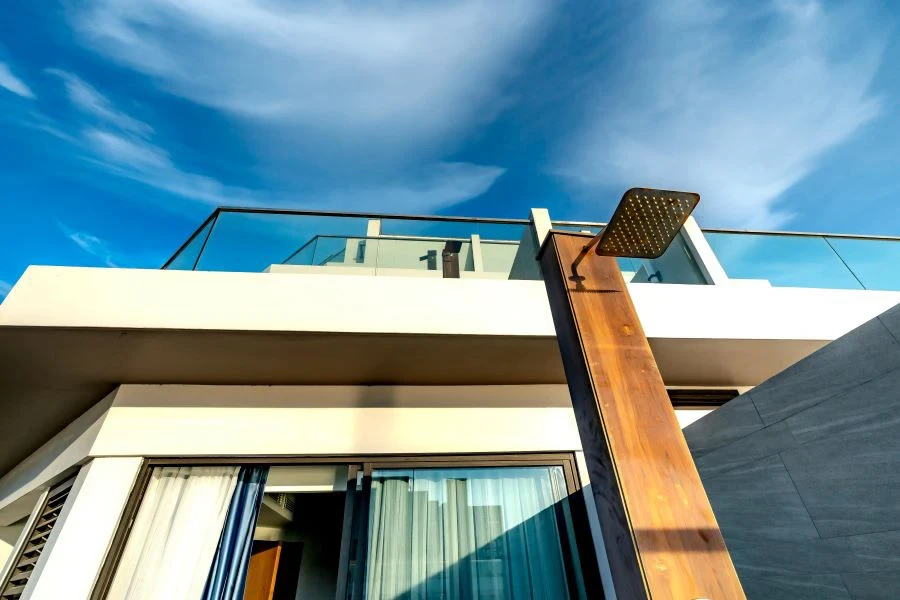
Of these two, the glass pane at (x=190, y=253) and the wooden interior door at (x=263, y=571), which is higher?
the glass pane at (x=190, y=253)

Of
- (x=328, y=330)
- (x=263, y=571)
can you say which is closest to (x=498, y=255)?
(x=328, y=330)

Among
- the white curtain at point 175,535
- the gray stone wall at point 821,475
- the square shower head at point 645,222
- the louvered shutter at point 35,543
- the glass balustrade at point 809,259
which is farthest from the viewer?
the glass balustrade at point 809,259

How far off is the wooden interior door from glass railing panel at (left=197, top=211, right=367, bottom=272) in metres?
3.81

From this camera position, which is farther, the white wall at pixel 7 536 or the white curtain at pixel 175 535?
the white wall at pixel 7 536

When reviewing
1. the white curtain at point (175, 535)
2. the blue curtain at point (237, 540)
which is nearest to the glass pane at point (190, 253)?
the white curtain at point (175, 535)

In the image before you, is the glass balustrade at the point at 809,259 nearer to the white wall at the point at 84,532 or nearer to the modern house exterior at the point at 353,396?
the modern house exterior at the point at 353,396

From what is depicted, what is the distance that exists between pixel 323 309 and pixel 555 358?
1648 mm

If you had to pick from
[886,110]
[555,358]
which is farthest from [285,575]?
[886,110]

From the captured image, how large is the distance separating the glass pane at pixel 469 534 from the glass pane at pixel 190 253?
78.3 inches

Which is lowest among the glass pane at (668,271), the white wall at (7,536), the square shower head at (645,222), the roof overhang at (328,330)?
the white wall at (7,536)

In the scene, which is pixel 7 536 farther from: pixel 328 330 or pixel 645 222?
pixel 645 222

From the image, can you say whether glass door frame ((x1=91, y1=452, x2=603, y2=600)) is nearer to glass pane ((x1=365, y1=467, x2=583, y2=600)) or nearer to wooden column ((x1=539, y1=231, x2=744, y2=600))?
glass pane ((x1=365, y1=467, x2=583, y2=600))

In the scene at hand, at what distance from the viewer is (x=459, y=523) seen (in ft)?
8.19

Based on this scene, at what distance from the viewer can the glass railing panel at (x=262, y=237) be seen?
8.71 ft
